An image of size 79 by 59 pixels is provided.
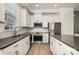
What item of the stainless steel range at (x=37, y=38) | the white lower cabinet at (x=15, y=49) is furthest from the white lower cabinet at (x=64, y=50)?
the stainless steel range at (x=37, y=38)

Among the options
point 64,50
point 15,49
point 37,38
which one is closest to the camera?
point 64,50

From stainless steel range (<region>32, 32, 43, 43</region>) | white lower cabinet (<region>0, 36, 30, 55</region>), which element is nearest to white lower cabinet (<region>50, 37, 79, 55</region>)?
white lower cabinet (<region>0, 36, 30, 55</region>)

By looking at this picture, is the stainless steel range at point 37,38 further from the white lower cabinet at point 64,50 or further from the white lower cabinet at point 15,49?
the white lower cabinet at point 64,50

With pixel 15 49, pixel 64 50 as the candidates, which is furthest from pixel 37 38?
pixel 64 50

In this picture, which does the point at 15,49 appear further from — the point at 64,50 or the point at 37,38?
the point at 37,38

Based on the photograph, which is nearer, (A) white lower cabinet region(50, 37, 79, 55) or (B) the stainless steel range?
(A) white lower cabinet region(50, 37, 79, 55)

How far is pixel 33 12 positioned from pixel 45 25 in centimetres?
90

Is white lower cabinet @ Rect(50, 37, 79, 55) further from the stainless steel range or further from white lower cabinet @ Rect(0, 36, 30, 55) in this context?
the stainless steel range

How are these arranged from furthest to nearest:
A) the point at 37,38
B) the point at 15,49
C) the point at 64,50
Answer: the point at 37,38 → the point at 15,49 → the point at 64,50

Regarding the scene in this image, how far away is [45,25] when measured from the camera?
5.57m

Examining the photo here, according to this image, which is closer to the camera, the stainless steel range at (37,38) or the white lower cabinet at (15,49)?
the white lower cabinet at (15,49)

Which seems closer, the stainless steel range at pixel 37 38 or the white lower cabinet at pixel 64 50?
the white lower cabinet at pixel 64 50
